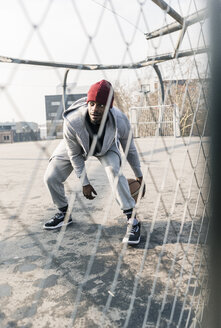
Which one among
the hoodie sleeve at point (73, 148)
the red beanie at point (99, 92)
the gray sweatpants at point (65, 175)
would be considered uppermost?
the red beanie at point (99, 92)

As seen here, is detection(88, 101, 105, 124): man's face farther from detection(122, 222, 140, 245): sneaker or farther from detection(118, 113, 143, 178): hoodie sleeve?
detection(122, 222, 140, 245): sneaker

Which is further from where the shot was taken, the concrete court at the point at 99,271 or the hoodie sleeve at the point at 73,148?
the hoodie sleeve at the point at 73,148

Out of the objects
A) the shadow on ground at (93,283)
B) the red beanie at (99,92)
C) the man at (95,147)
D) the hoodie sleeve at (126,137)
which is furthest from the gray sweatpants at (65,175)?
the red beanie at (99,92)

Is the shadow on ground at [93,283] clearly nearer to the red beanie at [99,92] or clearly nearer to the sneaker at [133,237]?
the sneaker at [133,237]

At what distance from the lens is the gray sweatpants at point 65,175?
175cm

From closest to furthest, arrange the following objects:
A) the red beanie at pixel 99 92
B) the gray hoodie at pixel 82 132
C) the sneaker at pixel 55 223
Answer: the red beanie at pixel 99 92, the gray hoodie at pixel 82 132, the sneaker at pixel 55 223

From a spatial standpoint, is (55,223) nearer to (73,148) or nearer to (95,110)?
(73,148)

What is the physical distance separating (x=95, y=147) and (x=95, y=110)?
30 cm

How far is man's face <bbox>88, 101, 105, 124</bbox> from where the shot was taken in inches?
58.9

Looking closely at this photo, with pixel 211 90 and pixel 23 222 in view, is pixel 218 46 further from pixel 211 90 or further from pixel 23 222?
pixel 23 222

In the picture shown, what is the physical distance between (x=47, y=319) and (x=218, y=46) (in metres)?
1.08

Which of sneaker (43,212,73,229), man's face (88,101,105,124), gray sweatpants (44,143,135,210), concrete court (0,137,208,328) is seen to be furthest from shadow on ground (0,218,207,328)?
man's face (88,101,105,124)

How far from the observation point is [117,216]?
2145 millimetres

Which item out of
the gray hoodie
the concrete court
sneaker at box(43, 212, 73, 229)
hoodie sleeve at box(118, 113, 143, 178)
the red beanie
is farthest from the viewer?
sneaker at box(43, 212, 73, 229)
